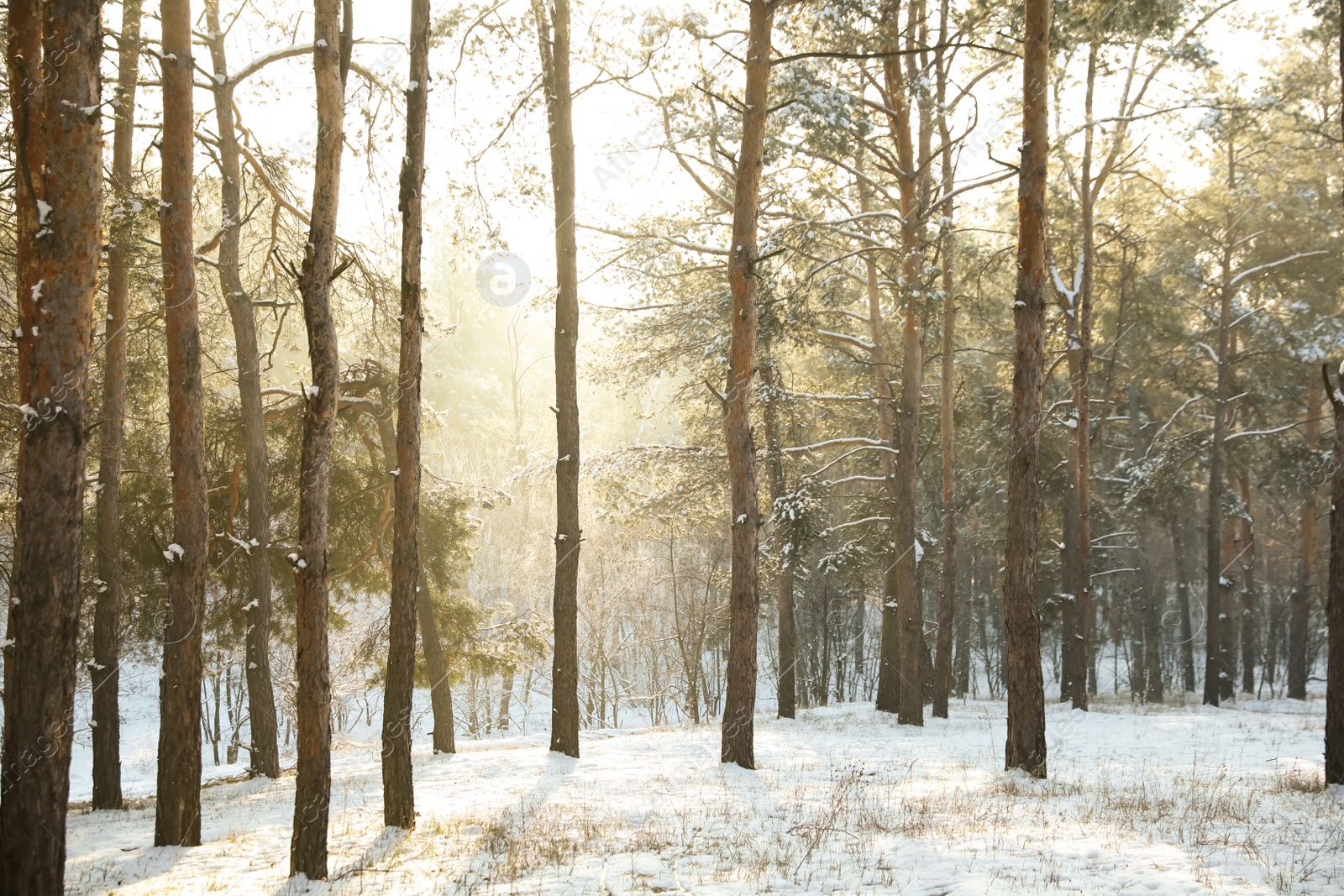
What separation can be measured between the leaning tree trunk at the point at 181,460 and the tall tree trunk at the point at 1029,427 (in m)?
7.69

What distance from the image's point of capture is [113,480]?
34.7 feet

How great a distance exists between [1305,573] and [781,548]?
14108 mm

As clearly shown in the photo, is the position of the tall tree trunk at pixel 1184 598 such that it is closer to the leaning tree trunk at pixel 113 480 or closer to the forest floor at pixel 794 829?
the forest floor at pixel 794 829

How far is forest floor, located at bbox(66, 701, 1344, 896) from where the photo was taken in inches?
223

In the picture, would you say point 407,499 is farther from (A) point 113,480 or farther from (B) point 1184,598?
(B) point 1184,598

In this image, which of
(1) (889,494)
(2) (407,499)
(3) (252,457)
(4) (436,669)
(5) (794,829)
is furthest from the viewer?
(1) (889,494)

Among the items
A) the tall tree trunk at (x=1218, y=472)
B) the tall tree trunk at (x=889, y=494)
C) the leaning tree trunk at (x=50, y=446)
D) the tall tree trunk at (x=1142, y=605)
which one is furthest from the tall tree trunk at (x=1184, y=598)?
the leaning tree trunk at (x=50, y=446)

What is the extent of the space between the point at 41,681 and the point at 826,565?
629 inches

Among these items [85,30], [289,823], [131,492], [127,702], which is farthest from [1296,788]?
[127,702]

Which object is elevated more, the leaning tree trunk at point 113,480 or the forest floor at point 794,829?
the leaning tree trunk at point 113,480

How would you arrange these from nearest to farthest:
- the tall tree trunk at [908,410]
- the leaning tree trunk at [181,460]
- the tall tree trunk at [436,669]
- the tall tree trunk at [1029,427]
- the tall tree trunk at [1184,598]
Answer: the leaning tree trunk at [181,460]
the tall tree trunk at [1029,427]
the tall tree trunk at [436,669]
the tall tree trunk at [908,410]
the tall tree trunk at [1184,598]

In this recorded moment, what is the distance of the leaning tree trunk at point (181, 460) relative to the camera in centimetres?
766

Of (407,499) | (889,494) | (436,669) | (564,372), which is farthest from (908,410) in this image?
(407,499)

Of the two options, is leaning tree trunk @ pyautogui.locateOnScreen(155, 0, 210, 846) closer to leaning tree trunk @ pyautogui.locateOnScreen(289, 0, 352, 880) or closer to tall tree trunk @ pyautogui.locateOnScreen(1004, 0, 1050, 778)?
leaning tree trunk @ pyautogui.locateOnScreen(289, 0, 352, 880)
